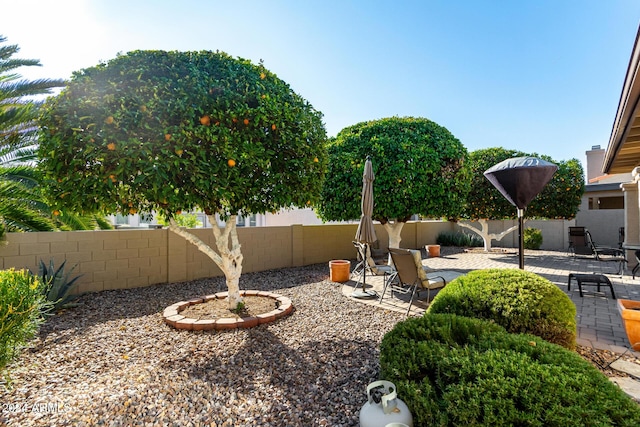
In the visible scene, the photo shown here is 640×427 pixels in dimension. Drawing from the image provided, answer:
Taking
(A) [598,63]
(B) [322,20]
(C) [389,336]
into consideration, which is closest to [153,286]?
(C) [389,336]

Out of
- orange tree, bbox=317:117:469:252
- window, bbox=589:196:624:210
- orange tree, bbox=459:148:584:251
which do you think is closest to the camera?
orange tree, bbox=317:117:469:252

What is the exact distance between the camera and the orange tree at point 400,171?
25.8 ft

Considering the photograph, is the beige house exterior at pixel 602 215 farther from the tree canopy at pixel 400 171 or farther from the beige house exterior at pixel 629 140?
the tree canopy at pixel 400 171

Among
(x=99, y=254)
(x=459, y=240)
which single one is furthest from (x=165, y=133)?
(x=459, y=240)

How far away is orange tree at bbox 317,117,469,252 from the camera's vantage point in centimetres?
788

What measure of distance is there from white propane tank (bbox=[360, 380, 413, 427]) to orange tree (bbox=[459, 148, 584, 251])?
11.6 meters

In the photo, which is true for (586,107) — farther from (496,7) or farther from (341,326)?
(341,326)

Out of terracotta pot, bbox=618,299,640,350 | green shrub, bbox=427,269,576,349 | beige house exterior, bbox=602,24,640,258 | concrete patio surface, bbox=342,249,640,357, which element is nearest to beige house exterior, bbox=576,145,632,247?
concrete patio surface, bbox=342,249,640,357

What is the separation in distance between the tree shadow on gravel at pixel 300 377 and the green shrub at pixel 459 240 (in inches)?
534

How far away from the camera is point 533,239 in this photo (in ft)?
46.2

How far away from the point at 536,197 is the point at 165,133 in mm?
13529

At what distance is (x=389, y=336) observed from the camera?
8.70 feet

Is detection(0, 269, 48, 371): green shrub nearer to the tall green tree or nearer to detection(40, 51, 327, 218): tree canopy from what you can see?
detection(40, 51, 327, 218): tree canopy

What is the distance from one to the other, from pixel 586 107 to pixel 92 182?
1323 cm
